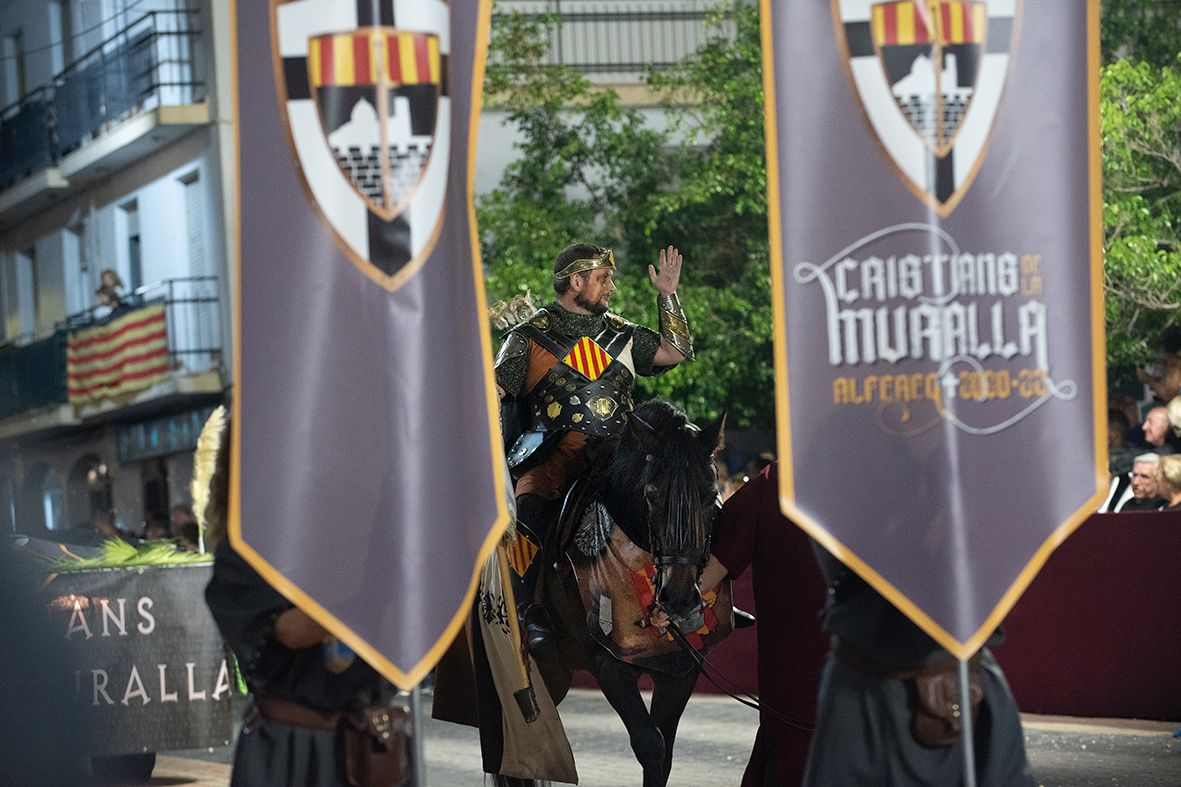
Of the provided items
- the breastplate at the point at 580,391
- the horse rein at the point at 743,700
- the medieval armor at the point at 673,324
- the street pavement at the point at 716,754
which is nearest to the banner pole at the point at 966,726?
the horse rein at the point at 743,700

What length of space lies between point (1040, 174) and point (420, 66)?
4.98 ft

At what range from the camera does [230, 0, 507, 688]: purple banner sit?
4.52m

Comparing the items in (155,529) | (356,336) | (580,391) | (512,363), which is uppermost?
(356,336)

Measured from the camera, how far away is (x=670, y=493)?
7.32 metres

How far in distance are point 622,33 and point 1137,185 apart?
12.3 metres

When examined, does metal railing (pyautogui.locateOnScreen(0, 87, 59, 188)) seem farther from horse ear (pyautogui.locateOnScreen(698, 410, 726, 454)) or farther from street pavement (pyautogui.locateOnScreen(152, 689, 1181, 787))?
horse ear (pyautogui.locateOnScreen(698, 410, 726, 454))

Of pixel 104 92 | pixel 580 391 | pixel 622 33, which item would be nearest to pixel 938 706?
pixel 580 391

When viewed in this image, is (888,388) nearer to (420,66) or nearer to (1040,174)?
(1040,174)

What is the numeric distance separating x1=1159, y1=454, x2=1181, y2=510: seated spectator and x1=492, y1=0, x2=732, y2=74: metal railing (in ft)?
64.2

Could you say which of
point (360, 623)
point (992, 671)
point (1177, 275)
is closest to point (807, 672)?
point (992, 671)

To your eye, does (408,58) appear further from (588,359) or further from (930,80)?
(588,359)

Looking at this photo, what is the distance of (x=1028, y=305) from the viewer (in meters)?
4.73

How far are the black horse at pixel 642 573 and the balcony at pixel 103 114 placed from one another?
2192 cm

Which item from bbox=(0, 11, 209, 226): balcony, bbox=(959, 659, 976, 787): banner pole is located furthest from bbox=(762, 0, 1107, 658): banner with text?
bbox=(0, 11, 209, 226): balcony
